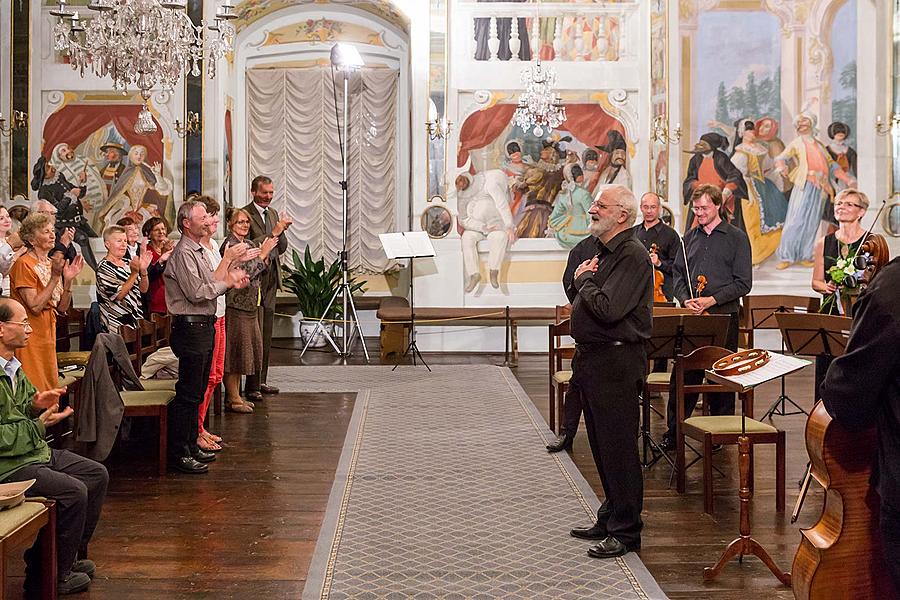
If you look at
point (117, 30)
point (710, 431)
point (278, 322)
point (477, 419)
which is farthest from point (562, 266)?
point (710, 431)

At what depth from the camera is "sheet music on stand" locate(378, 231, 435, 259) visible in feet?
38.9

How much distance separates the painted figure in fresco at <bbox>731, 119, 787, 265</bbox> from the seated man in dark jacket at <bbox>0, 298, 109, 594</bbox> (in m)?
10.2

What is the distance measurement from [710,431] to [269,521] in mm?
2363

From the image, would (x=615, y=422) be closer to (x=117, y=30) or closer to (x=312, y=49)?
(x=117, y=30)

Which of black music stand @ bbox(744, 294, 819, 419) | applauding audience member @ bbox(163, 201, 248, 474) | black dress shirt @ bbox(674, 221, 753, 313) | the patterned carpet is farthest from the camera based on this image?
black music stand @ bbox(744, 294, 819, 419)

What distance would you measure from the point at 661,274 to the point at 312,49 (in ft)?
25.5

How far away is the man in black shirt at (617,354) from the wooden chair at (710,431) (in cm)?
80

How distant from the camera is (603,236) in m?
4.89

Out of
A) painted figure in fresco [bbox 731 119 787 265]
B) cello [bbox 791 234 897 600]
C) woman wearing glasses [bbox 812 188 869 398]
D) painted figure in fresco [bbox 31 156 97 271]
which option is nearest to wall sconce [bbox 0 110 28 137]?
painted figure in fresco [bbox 31 156 97 271]

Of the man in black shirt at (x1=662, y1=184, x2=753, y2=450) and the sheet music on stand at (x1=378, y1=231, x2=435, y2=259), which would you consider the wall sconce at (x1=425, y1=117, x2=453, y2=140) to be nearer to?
the sheet music on stand at (x1=378, y1=231, x2=435, y2=259)

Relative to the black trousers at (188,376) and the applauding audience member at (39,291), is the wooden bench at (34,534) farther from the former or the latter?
the black trousers at (188,376)

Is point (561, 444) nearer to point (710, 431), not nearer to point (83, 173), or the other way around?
point (710, 431)

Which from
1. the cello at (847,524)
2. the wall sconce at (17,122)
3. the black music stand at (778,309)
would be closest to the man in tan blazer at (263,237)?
the black music stand at (778,309)

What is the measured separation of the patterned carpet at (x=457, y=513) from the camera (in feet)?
14.6
